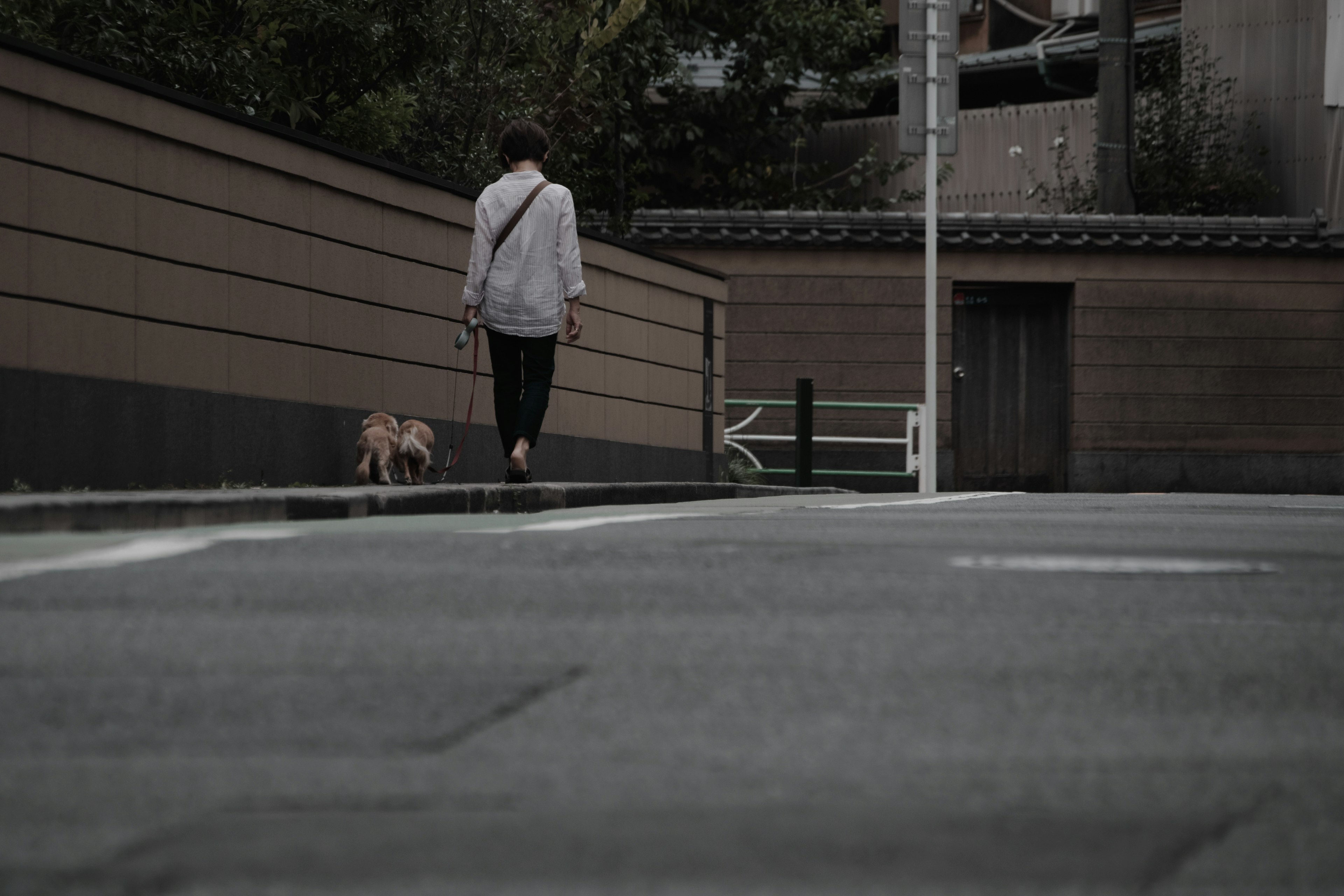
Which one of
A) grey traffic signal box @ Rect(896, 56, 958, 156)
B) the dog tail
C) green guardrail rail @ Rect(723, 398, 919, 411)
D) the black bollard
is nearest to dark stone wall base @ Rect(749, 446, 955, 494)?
green guardrail rail @ Rect(723, 398, 919, 411)

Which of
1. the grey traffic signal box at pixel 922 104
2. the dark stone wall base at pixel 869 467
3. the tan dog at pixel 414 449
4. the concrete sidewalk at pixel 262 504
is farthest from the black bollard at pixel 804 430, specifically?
the tan dog at pixel 414 449

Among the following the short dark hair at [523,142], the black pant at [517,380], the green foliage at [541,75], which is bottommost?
the black pant at [517,380]

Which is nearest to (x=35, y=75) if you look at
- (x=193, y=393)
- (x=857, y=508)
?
(x=193, y=393)

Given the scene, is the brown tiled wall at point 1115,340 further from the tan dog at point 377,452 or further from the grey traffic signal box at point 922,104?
the tan dog at point 377,452

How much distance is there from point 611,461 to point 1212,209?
524 inches

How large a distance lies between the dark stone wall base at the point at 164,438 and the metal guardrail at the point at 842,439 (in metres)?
8.87

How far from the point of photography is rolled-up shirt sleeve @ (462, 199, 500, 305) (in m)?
9.37

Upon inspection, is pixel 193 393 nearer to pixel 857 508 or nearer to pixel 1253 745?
pixel 857 508

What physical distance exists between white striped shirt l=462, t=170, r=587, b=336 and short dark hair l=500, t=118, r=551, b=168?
5.0 inches

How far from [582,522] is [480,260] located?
3.22 metres

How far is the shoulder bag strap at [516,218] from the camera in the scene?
365 inches

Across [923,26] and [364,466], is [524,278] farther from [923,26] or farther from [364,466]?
[923,26]

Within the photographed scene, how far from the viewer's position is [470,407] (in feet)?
31.3

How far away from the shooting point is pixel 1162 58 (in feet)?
85.7
